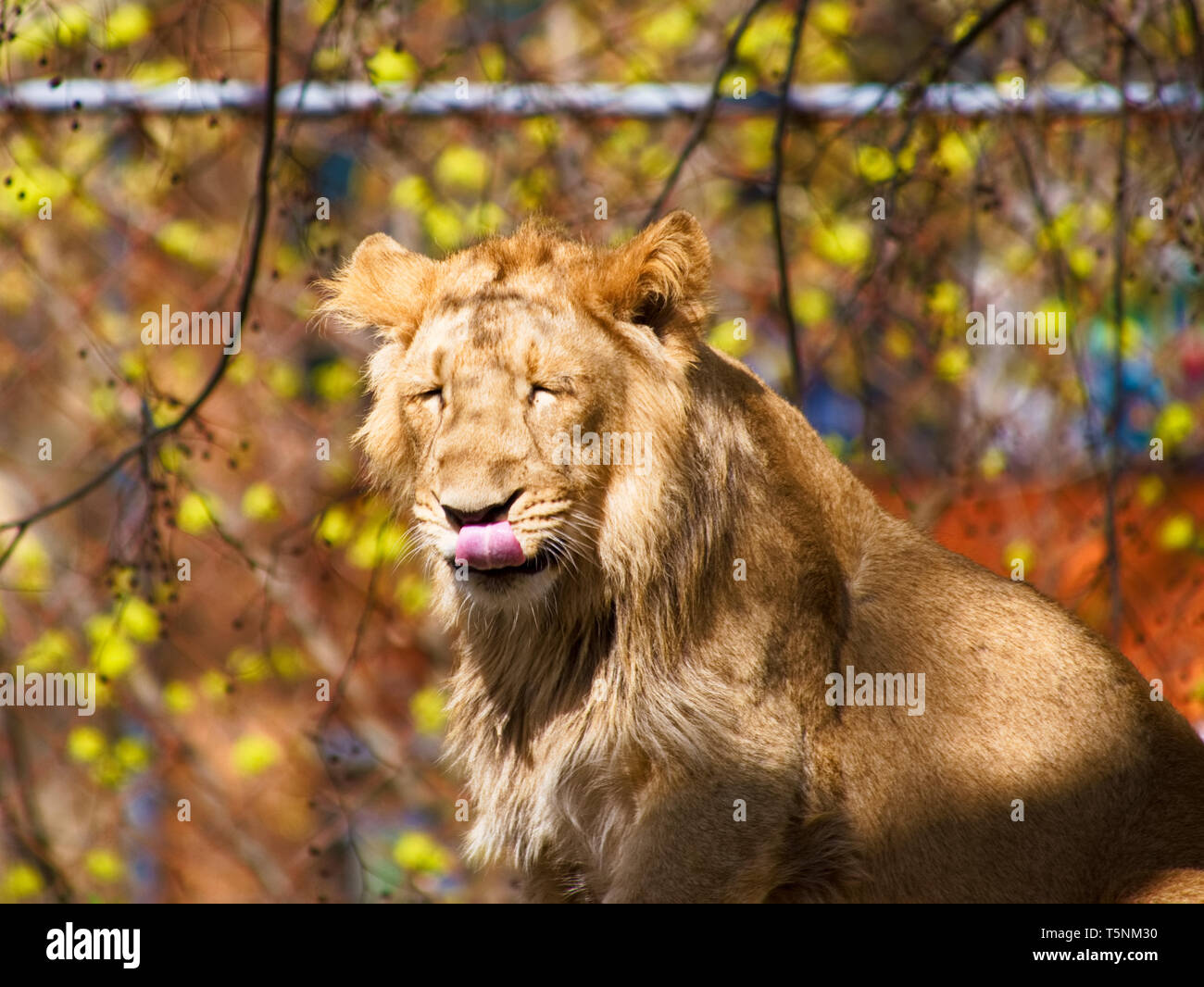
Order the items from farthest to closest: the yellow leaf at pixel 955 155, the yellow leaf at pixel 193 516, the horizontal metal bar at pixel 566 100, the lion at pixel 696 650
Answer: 1. the yellow leaf at pixel 955 155
2. the yellow leaf at pixel 193 516
3. the horizontal metal bar at pixel 566 100
4. the lion at pixel 696 650

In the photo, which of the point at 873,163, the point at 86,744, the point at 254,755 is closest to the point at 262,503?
the point at 254,755

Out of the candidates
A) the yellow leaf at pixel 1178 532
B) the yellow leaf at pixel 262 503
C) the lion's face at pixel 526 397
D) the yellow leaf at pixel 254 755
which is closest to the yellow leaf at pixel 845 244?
the yellow leaf at pixel 1178 532

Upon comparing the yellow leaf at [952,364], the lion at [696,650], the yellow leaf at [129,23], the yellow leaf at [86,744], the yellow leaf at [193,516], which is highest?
the yellow leaf at [129,23]

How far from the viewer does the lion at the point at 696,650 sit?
9.77ft

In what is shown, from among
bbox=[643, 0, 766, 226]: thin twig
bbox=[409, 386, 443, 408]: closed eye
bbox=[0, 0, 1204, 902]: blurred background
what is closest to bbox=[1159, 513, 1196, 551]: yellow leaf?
bbox=[0, 0, 1204, 902]: blurred background

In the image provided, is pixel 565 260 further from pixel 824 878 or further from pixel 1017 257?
pixel 1017 257

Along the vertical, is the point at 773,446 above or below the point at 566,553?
above

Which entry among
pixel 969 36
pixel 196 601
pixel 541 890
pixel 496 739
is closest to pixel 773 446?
pixel 496 739

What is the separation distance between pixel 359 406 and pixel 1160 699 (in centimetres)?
382

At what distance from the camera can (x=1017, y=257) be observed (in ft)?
Answer: 20.7

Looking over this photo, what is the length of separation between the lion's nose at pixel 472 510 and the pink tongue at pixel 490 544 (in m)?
0.01

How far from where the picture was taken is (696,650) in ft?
10.1

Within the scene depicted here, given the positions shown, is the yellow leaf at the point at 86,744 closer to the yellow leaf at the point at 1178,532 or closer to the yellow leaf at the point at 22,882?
the yellow leaf at the point at 22,882

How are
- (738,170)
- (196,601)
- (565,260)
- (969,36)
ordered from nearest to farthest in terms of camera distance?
(565,260) < (969,36) < (738,170) < (196,601)
